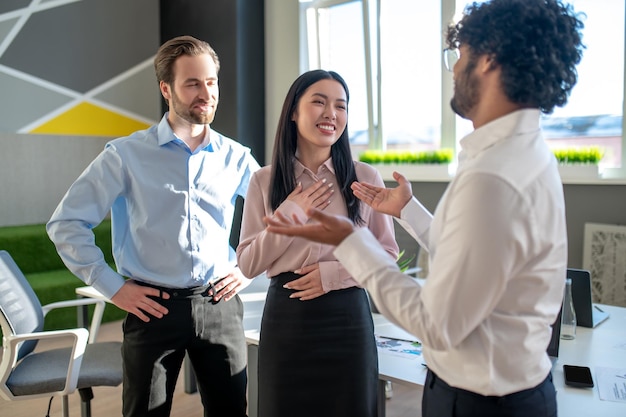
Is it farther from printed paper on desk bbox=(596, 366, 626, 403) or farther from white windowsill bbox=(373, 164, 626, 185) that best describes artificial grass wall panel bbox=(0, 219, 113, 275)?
printed paper on desk bbox=(596, 366, 626, 403)

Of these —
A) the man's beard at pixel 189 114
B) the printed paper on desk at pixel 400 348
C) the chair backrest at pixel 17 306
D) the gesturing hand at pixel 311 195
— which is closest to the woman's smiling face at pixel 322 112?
the gesturing hand at pixel 311 195

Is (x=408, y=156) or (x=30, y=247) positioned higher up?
(x=408, y=156)

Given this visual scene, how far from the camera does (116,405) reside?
3309 mm

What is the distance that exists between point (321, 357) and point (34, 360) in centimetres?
148

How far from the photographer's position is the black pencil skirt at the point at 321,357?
170cm

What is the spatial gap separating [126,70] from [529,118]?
19.9ft

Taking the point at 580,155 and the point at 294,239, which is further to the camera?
the point at 580,155

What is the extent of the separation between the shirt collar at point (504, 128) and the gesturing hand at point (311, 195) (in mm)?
661

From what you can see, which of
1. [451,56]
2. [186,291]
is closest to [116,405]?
[186,291]

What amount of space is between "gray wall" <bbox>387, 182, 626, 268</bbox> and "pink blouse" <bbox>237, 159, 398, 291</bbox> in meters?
2.35

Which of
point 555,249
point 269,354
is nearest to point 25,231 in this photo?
point 269,354

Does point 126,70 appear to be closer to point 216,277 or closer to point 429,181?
point 429,181

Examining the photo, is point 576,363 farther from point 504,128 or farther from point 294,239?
point 504,128

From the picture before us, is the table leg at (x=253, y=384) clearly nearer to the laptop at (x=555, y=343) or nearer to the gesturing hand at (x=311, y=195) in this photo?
the gesturing hand at (x=311, y=195)
